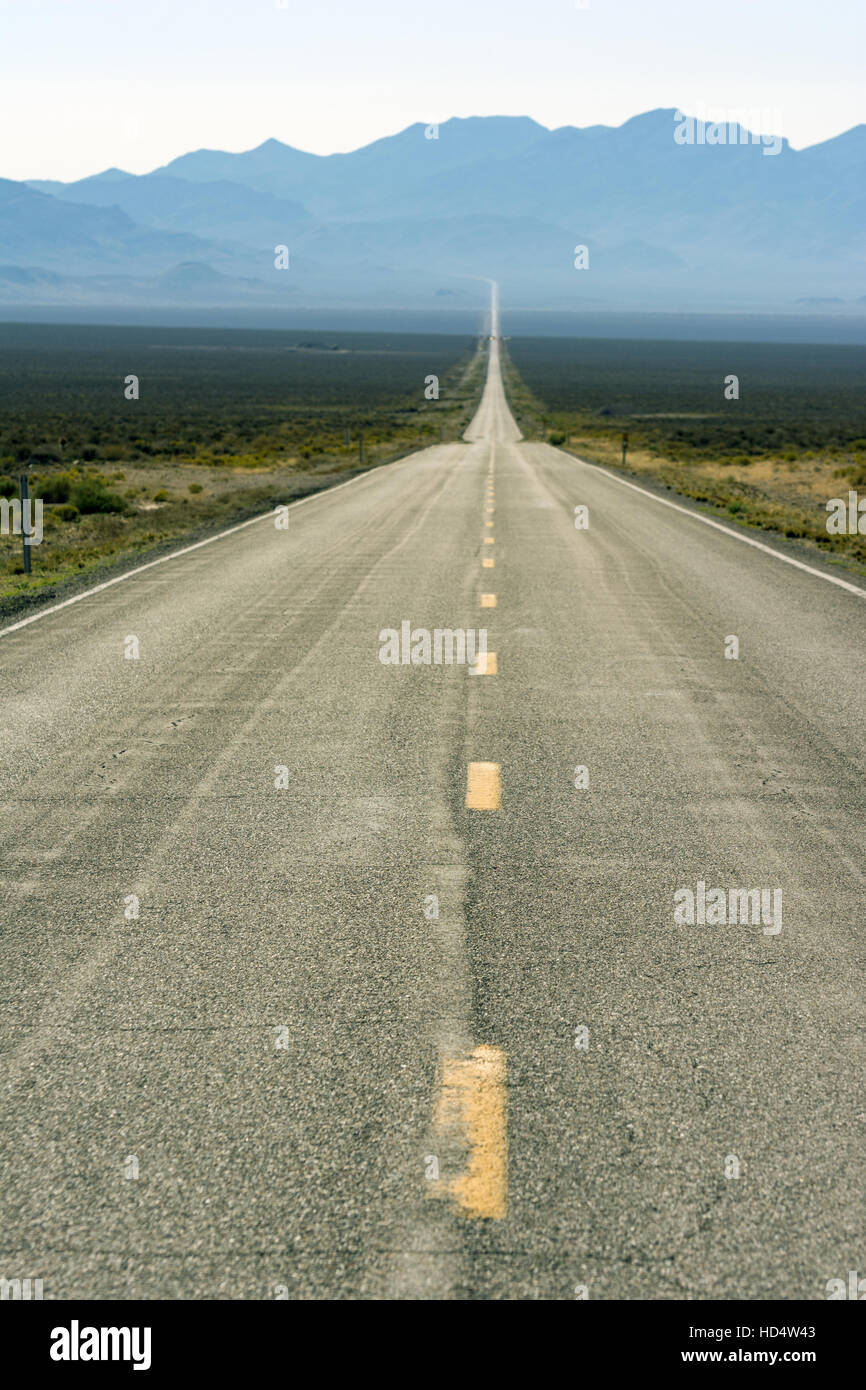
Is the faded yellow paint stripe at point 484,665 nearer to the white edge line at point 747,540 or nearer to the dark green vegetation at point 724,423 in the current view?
the white edge line at point 747,540

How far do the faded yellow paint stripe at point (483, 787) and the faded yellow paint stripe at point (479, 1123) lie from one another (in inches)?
103

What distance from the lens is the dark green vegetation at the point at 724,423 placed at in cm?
3170

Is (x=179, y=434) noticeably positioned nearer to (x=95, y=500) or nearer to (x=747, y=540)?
(x=95, y=500)

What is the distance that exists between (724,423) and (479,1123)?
7297 cm

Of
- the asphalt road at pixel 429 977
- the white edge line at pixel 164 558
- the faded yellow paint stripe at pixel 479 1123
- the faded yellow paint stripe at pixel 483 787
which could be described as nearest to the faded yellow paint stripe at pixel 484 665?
the asphalt road at pixel 429 977

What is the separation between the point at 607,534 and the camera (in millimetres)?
19406

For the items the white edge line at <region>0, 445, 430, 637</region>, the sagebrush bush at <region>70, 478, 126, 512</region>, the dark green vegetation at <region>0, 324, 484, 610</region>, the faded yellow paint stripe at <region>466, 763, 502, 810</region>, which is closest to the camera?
the faded yellow paint stripe at <region>466, 763, 502, 810</region>

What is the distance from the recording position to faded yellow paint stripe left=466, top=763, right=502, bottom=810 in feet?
22.6

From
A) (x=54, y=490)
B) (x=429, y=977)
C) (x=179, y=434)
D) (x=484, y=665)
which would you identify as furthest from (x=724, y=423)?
(x=429, y=977)

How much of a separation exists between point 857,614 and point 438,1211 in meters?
10.8

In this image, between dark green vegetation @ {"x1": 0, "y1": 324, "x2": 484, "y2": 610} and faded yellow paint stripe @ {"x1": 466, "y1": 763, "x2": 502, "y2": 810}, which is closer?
faded yellow paint stripe @ {"x1": 466, "y1": 763, "x2": 502, "y2": 810}

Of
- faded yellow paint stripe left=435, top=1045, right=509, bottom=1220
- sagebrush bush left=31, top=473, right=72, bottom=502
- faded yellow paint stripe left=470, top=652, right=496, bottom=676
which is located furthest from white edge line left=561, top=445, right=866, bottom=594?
sagebrush bush left=31, top=473, right=72, bottom=502

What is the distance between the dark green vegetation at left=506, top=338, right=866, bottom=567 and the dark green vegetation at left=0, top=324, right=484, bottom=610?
25.6 ft

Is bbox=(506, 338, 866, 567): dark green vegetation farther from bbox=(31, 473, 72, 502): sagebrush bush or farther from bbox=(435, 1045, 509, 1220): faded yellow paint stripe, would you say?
bbox=(435, 1045, 509, 1220): faded yellow paint stripe
